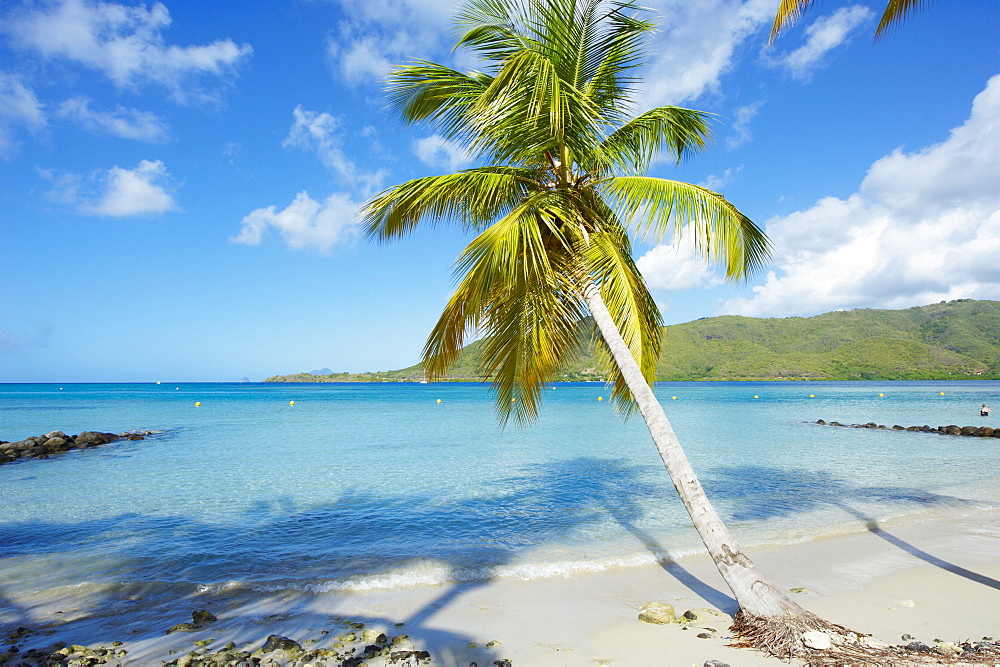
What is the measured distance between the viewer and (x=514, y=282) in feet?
20.0

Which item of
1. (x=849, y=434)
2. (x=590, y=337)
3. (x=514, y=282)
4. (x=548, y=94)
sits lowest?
(x=849, y=434)

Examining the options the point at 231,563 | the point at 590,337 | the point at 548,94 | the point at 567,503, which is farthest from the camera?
the point at 567,503

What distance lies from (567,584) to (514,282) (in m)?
4.39

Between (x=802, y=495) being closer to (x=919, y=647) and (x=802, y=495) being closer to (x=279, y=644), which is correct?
(x=919, y=647)

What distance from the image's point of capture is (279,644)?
5.42m

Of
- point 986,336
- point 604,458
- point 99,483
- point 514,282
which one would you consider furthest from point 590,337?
point 986,336

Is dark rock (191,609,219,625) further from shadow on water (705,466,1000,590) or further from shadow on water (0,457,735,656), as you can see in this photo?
shadow on water (705,466,1000,590)

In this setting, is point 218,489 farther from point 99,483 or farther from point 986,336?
point 986,336

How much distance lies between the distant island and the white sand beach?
Result: 109066 mm

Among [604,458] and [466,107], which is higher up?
[466,107]

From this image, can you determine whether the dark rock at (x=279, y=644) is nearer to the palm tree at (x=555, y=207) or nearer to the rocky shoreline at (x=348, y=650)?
the rocky shoreline at (x=348, y=650)

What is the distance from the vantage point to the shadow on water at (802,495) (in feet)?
36.9

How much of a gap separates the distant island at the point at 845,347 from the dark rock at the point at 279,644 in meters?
113

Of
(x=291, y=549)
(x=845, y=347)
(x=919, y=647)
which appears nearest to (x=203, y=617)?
(x=291, y=549)
